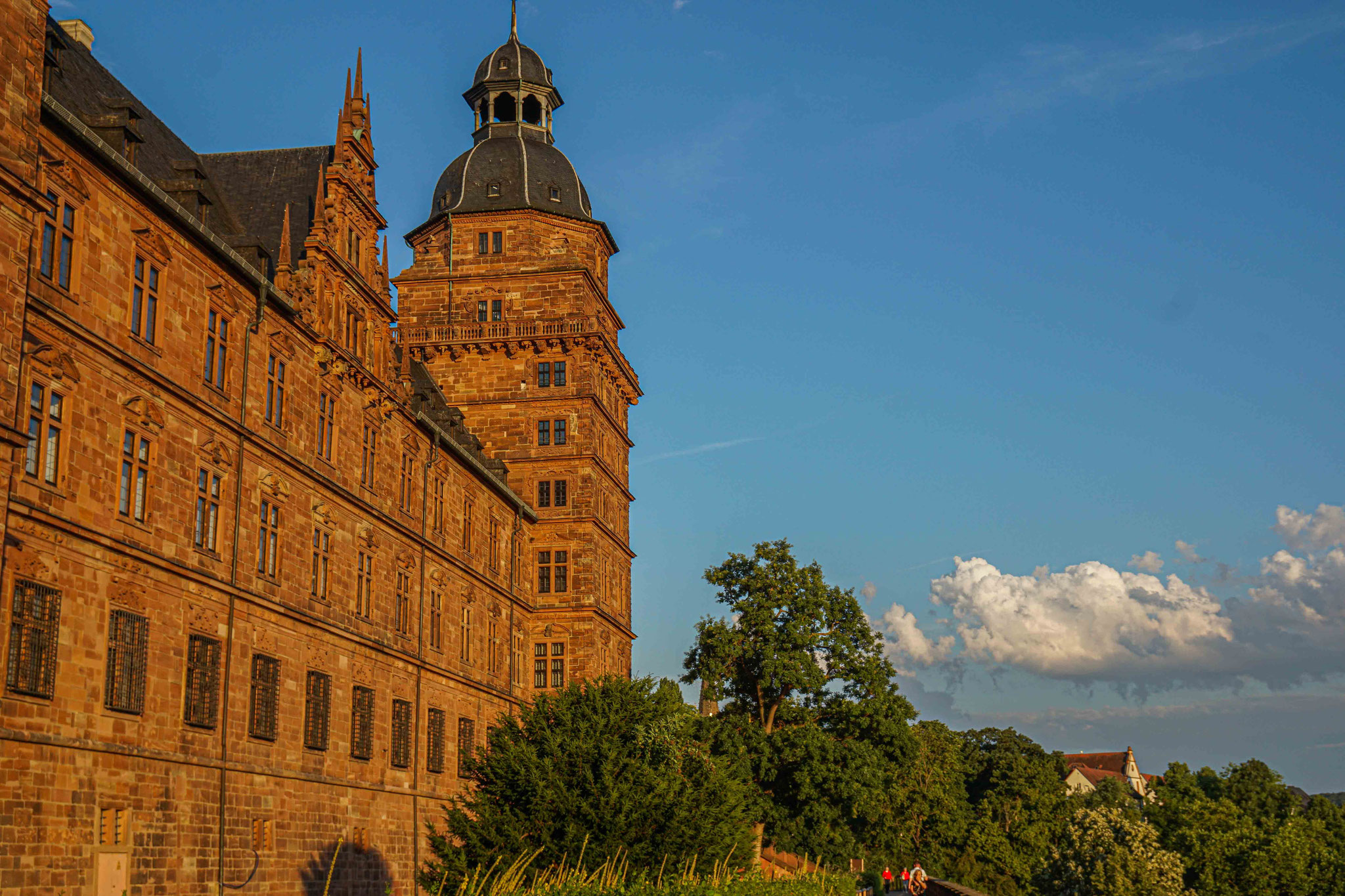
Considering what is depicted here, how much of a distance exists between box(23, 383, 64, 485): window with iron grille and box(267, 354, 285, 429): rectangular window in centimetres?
794

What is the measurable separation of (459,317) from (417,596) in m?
18.2

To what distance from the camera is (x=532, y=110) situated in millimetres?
59406

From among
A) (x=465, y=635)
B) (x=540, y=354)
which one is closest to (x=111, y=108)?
(x=465, y=635)

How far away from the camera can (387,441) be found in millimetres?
38000

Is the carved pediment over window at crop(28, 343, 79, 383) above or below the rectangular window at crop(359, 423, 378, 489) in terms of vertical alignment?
below

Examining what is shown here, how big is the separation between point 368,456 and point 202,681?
428 inches

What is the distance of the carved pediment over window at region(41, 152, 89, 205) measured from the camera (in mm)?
22266

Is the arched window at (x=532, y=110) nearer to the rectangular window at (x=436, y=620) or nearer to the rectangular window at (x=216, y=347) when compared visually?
the rectangular window at (x=436, y=620)

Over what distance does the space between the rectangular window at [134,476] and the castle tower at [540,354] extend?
27552 millimetres

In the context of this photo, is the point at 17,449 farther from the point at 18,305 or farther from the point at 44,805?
the point at 44,805

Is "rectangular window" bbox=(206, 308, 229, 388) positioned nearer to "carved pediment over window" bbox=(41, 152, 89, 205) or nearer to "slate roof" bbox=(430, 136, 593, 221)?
"carved pediment over window" bbox=(41, 152, 89, 205)

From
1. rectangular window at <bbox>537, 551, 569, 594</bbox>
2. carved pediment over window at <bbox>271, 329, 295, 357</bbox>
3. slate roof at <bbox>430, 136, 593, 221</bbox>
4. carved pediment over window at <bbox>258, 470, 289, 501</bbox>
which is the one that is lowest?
carved pediment over window at <bbox>258, 470, 289, 501</bbox>

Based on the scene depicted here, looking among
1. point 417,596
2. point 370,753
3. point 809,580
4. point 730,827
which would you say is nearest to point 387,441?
point 417,596

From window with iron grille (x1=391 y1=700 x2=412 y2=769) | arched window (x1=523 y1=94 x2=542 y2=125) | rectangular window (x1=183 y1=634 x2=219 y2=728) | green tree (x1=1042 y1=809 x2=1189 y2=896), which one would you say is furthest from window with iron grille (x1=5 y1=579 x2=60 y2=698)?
green tree (x1=1042 y1=809 x2=1189 y2=896)
